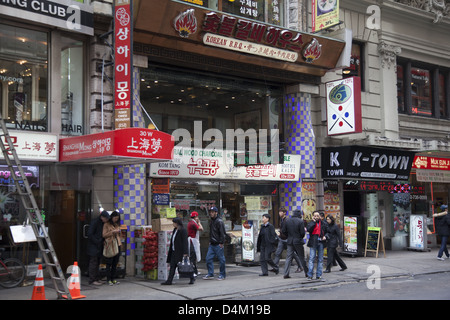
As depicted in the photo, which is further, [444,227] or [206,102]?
[444,227]

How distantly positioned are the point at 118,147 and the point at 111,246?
2.51 m

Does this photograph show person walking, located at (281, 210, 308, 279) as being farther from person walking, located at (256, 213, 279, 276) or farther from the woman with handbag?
the woman with handbag

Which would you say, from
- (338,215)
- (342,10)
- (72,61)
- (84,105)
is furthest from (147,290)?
(342,10)

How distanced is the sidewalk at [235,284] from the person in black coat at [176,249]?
13.5 inches

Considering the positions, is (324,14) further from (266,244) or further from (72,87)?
(72,87)

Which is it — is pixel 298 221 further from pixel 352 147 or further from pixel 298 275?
pixel 352 147

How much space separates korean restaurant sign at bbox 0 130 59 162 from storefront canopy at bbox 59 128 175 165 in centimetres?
19

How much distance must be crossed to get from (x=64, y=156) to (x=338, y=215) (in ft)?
34.1

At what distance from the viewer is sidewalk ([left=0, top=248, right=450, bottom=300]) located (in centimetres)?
1104

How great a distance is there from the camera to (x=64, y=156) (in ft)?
42.6

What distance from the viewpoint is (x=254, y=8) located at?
17422mm

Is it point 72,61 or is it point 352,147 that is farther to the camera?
point 352,147

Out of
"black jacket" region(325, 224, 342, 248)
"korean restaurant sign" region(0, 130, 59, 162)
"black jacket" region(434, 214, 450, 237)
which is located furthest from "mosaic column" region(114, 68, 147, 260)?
"black jacket" region(434, 214, 450, 237)

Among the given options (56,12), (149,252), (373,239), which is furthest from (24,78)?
(373,239)
